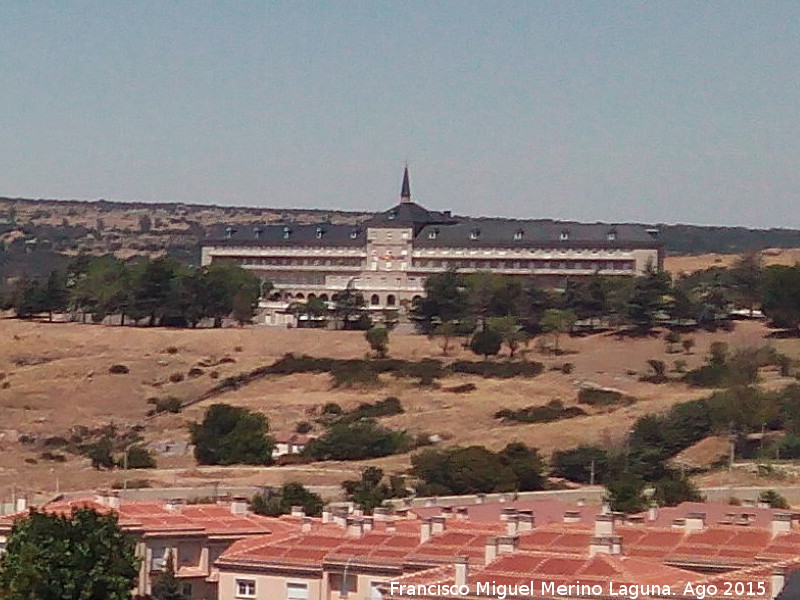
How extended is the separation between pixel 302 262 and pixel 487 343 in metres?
31.7

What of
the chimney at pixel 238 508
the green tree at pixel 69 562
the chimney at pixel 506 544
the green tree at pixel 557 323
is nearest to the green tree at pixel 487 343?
the green tree at pixel 557 323

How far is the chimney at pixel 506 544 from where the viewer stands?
28600mm

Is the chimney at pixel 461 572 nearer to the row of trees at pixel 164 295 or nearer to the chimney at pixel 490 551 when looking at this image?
the chimney at pixel 490 551

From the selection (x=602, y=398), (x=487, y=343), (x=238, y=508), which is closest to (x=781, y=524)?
(x=238, y=508)

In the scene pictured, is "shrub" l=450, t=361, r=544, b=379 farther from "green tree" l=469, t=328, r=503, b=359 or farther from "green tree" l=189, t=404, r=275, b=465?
"green tree" l=189, t=404, r=275, b=465

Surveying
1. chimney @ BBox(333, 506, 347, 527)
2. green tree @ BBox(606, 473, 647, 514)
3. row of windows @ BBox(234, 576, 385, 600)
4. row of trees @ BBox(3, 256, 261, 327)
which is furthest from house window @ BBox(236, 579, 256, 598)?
row of trees @ BBox(3, 256, 261, 327)

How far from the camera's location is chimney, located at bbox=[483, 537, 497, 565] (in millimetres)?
28066

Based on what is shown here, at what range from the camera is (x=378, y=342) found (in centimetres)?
10431

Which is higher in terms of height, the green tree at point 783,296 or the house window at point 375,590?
the green tree at point 783,296

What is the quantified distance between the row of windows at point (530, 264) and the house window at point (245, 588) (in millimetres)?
90370

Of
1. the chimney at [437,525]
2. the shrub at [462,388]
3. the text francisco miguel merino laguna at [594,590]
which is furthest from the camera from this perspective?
the shrub at [462,388]

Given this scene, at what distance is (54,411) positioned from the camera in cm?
9538

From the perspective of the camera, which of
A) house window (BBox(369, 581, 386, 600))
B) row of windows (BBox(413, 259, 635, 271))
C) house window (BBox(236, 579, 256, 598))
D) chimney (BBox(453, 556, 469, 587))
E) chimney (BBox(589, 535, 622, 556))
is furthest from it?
row of windows (BBox(413, 259, 635, 271))

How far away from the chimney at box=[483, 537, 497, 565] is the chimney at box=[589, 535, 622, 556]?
1305 millimetres
